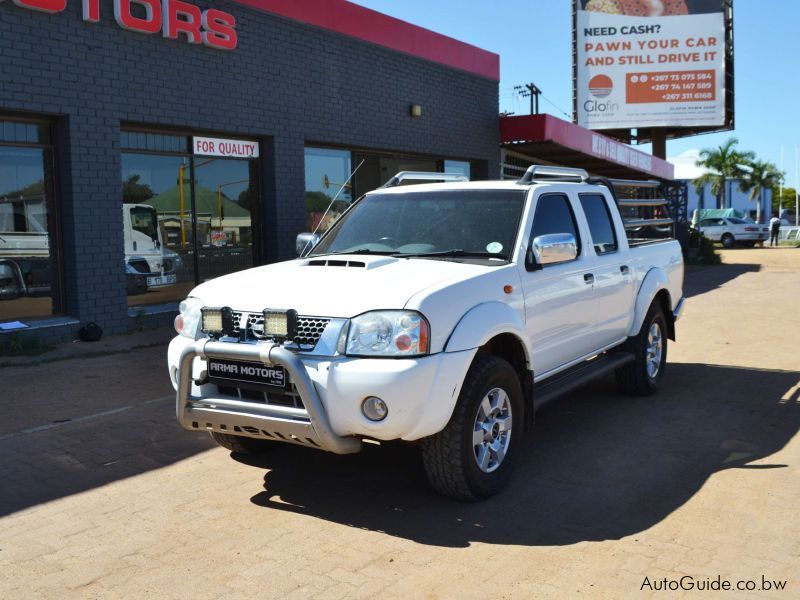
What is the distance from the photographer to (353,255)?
5.66 metres

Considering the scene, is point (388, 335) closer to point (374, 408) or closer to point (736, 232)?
point (374, 408)

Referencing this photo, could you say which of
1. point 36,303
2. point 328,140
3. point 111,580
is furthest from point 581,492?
point 328,140

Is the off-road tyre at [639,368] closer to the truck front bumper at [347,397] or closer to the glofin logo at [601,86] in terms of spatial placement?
the truck front bumper at [347,397]

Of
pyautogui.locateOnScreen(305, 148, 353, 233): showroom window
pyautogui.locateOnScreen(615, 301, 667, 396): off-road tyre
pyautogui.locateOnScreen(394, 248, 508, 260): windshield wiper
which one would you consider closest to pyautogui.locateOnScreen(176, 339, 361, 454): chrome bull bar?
pyautogui.locateOnScreen(394, 248, 508, 260): windshield wiper

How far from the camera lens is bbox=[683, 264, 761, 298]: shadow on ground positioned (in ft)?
61.6

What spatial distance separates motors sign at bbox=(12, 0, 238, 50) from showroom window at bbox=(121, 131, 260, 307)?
1.41m

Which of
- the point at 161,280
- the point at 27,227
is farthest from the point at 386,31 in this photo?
the point at 27,227

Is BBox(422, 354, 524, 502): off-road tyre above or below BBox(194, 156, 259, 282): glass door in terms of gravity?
below

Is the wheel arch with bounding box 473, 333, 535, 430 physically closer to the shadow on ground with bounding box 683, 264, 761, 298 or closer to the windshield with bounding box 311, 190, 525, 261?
the windshield with bounding box 311, 190, 525, 261

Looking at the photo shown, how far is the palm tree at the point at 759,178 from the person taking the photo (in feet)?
227

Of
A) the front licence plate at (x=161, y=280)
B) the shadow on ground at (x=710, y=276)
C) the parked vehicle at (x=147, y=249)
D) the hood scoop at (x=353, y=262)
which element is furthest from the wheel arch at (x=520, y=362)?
the shadow on ground at (x=710, y=276)
